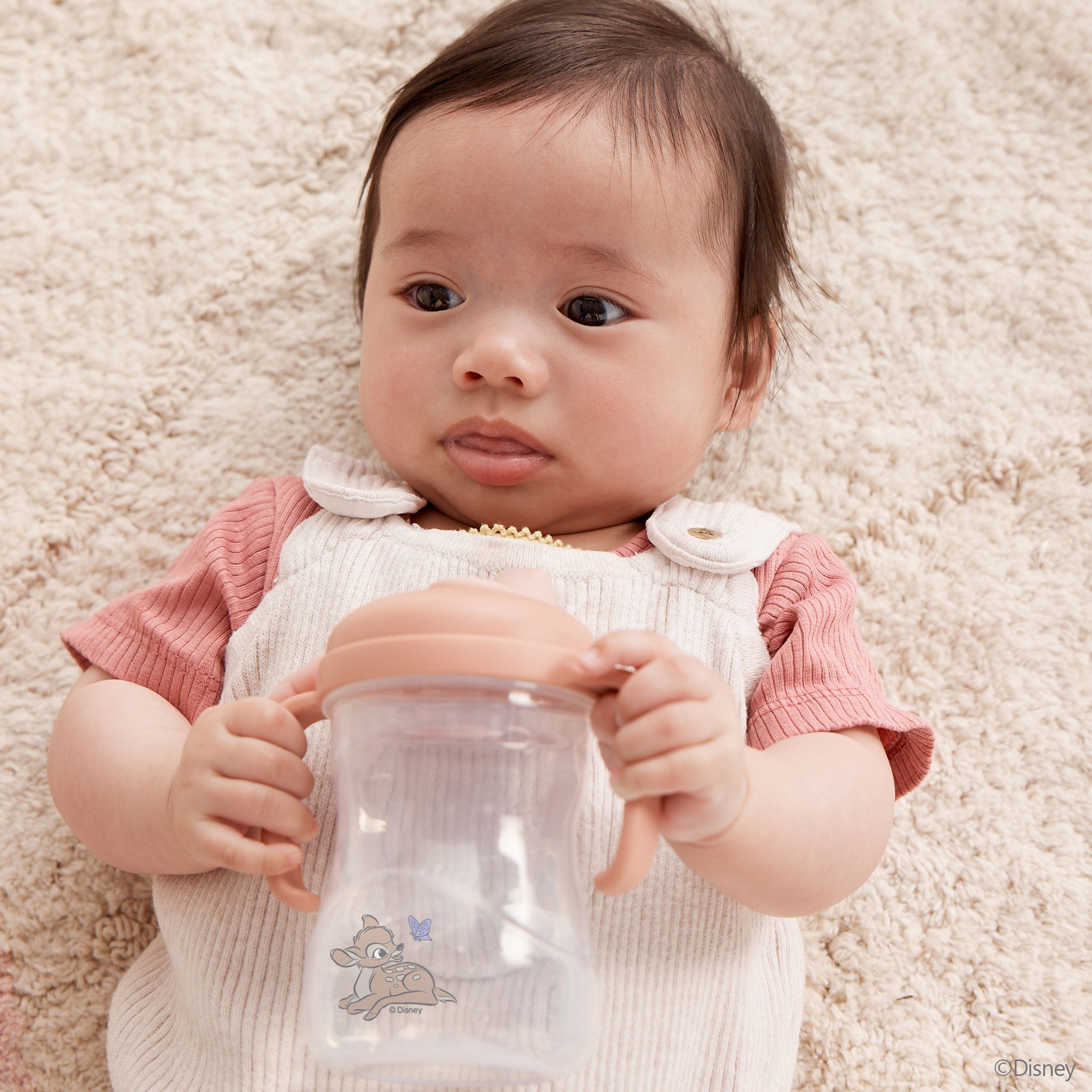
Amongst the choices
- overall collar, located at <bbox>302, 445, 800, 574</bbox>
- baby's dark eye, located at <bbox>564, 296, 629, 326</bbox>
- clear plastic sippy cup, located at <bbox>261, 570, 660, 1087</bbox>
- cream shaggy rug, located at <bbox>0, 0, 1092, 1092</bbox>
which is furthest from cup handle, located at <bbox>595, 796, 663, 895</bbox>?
cream shaggy rug, located at <bbox>0, 0, 1092, 1092</bbox>

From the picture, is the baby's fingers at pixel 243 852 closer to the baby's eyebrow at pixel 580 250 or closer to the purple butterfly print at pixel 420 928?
the purple butterfly print at pixel 420 928

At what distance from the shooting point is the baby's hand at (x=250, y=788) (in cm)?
97

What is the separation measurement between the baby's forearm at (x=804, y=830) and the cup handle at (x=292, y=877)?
320mm

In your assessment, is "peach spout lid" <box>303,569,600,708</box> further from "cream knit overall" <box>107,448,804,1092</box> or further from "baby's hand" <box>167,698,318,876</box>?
→ "cream knit overall" <box>107,448,804,1092</box>

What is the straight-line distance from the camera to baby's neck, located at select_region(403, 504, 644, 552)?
1.36m

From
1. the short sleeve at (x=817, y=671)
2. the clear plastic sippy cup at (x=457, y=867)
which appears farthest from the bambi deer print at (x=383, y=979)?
the short sleeve at (x=817, y=671)

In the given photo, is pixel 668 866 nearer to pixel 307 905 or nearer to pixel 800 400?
pixel 307 905

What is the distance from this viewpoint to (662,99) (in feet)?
4.17

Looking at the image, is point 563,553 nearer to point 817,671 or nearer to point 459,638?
point 817,671

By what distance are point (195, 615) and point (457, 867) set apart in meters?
0.56

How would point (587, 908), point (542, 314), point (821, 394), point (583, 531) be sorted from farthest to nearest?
point (821, 394) < point (583, 531) < point (542, 314) < point (587, 908)

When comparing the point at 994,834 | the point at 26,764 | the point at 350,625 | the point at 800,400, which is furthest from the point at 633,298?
the point at 26,764

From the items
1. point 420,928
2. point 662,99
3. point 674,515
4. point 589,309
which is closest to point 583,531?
point 674,515

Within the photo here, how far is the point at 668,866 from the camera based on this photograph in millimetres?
1152
